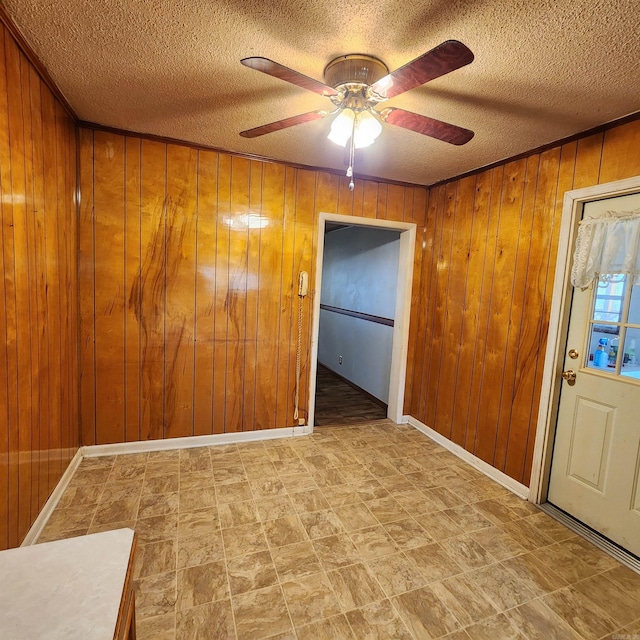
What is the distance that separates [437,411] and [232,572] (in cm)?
228

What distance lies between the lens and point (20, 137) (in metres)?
1.62

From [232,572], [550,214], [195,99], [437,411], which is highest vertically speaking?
[195,99]

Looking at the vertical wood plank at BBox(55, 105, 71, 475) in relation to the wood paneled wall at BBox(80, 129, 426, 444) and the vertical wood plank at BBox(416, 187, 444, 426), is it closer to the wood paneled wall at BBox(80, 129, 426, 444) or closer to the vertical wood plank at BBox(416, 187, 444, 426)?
the wood paneled wall at BBox(80, 129, 426, 444)

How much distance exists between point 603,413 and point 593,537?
0.72 metres

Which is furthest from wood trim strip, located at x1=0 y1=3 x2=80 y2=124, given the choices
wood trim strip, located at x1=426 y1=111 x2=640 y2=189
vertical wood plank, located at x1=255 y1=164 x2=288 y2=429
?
wood trim strip, located at x1=426 y1=111 x2=640 y2=189

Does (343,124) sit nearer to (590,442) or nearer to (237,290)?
(237,290)

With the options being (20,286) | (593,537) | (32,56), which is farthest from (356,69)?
(593,537)

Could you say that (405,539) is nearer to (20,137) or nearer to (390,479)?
(390,479)

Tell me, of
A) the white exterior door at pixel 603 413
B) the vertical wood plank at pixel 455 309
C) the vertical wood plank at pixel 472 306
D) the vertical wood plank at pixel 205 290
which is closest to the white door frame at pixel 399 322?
the vertical wood plank at pixel 455 309

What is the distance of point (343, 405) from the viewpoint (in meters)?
4.22

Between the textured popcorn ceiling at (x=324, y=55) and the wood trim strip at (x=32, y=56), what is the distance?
28 millimetres

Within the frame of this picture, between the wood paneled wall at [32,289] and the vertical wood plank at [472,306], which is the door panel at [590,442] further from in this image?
the wood paneled wall at [32,289]

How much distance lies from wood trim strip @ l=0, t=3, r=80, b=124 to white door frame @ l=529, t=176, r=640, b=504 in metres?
2.94

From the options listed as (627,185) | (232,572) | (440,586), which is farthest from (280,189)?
(440,586)
